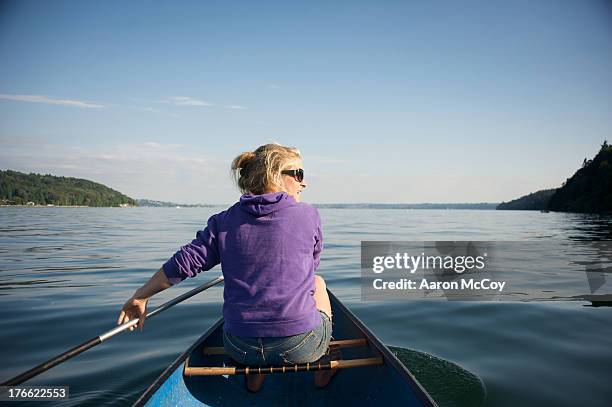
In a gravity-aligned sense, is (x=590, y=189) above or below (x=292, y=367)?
above

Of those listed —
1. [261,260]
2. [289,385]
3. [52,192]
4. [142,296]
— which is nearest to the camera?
[261,260]

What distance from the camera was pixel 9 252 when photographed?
579 inches

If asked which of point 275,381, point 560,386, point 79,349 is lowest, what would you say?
point 560,386

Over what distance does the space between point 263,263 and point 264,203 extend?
0.36m

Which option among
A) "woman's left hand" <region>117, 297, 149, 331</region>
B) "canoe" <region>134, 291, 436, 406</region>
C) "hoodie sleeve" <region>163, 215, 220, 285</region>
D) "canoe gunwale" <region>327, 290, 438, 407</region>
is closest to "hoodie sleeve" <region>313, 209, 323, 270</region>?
"hoodie sleeve" <region>163, 215, 220, 285</region>

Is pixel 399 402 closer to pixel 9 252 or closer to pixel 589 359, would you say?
pixel 589 359

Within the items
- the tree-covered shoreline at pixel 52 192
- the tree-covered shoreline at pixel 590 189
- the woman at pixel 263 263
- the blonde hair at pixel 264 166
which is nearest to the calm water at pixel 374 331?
the woman at pixel 263 263

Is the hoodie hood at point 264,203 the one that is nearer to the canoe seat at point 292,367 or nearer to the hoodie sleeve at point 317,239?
the hoodie sleeve at point 317,239

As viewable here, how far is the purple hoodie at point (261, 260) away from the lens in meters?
2.57

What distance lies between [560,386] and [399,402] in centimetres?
257

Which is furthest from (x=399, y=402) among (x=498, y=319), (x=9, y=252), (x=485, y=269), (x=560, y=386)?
(x=9, y=252)
